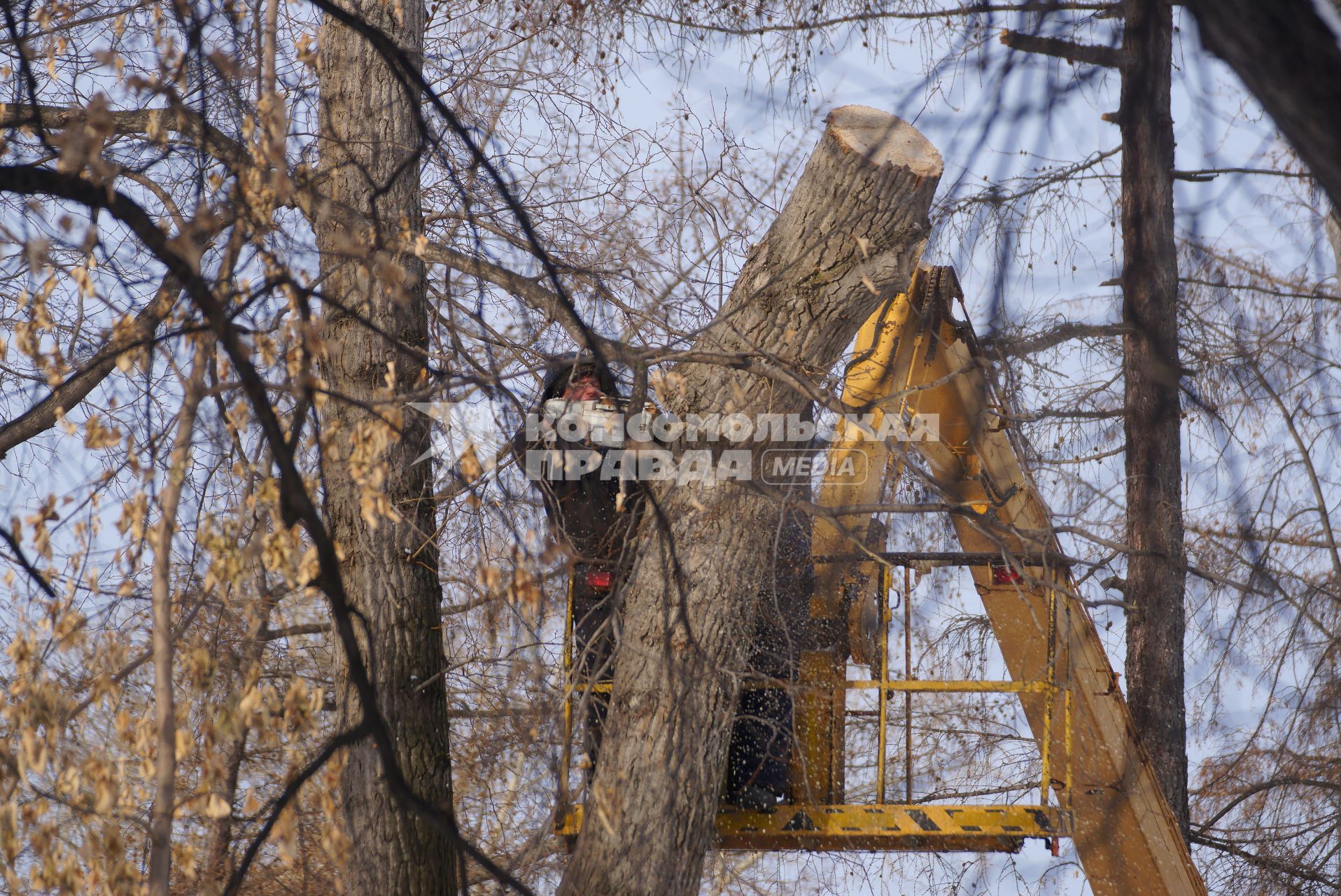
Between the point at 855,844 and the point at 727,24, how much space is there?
13.2 ft

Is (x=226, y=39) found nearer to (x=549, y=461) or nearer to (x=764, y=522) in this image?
(x=549, y=461)

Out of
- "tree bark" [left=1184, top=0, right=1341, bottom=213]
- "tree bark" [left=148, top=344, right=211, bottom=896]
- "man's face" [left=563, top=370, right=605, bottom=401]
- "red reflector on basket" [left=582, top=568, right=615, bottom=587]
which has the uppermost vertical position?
"man's face" [left=563, top=370, right=605, bottom=401]

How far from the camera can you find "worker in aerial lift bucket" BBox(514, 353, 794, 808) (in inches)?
156

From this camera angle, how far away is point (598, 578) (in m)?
4.41

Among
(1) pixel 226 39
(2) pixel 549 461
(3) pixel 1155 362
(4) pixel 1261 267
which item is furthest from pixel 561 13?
(3) pixel 1155 362

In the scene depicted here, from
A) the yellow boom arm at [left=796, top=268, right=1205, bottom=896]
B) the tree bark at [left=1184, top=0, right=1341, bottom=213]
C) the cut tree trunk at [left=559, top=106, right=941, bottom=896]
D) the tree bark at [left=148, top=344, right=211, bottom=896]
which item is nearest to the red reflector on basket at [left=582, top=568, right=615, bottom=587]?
the cut tree trunk at [left=559, top=106, right=941, bottom=896]

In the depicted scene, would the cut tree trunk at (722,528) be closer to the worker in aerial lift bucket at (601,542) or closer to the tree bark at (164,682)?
the worker in aerial lift bucket at (601,542)

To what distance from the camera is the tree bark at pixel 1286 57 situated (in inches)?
55.7

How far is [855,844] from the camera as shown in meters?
4.44

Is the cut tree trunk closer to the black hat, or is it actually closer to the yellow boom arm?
the black hat

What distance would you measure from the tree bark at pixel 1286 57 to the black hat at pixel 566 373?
7.55 ft

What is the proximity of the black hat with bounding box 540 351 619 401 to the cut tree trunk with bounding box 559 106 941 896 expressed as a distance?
25 cm

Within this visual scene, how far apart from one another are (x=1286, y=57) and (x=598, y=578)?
3.31 meters

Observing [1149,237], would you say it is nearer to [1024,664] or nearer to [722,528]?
[722,528]
